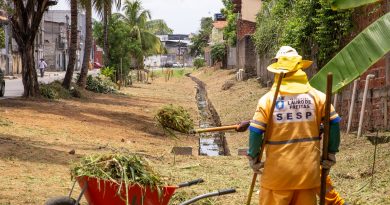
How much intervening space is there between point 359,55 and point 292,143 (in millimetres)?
1324

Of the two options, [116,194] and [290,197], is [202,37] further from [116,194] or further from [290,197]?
[290,197]

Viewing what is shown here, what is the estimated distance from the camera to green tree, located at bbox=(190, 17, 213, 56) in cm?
12244

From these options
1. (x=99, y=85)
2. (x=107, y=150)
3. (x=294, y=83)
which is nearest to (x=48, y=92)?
(x=99, y=85)

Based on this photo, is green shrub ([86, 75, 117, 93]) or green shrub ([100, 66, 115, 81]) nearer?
green shrub ([86, 75, 117, 93])

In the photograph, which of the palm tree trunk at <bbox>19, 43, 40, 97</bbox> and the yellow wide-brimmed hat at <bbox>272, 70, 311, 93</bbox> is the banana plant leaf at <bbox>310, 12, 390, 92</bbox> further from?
the palm tree trunk at <bbox>19, 43, 40, 97</bbox>

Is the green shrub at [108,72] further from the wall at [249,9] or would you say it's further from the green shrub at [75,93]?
the wall at [249,9]

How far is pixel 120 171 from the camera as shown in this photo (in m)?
7.81

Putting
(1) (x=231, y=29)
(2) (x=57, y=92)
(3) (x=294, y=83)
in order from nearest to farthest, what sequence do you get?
(3) (x=294, y=83), (2) (x=57, y=92), (1) (x=231, y=29)

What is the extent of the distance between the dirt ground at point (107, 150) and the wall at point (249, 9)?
34200mm

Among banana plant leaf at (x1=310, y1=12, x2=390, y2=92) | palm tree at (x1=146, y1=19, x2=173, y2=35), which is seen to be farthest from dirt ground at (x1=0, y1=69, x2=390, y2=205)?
palm tree at (x1=146, y1=19, x2=173, y2=35)

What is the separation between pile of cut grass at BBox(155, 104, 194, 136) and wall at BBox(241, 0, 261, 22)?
47.8m

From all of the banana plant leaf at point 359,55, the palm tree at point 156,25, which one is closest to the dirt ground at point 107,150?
the banana plant leaf at point 359,55

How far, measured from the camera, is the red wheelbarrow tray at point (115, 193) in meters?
7.62

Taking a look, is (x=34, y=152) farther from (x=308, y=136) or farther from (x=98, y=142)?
(x=308, y=136)
